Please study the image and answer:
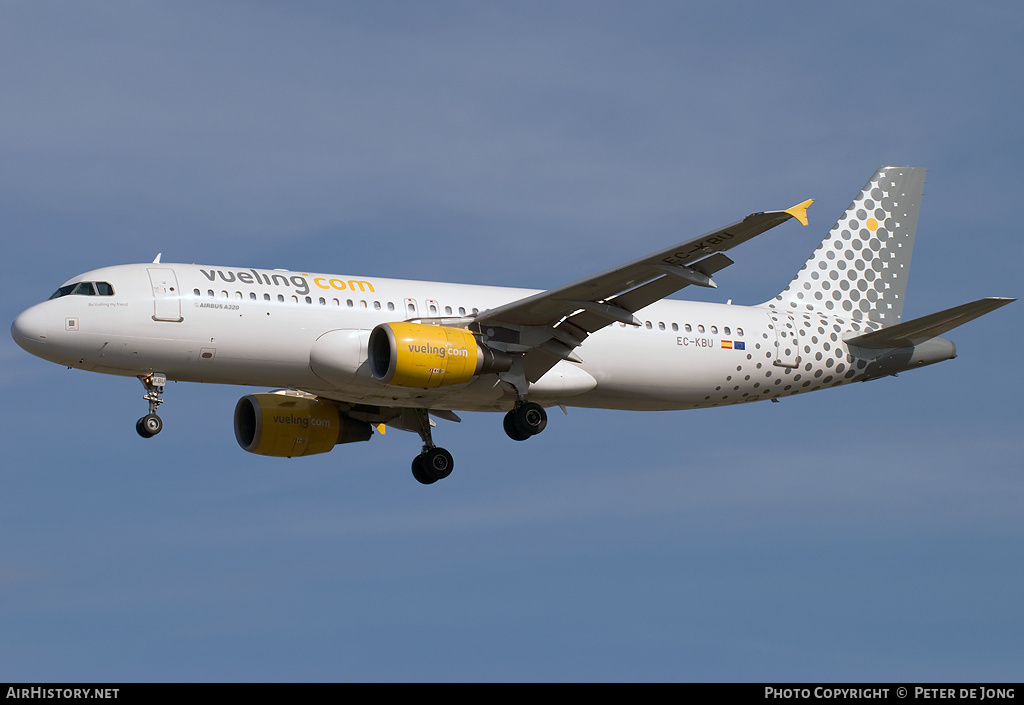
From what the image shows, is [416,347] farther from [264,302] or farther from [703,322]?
[703,322]

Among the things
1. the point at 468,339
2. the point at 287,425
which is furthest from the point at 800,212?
the point at 287,425

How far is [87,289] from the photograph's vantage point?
32.1 meters

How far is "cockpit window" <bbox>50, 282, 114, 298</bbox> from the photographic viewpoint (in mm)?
31984

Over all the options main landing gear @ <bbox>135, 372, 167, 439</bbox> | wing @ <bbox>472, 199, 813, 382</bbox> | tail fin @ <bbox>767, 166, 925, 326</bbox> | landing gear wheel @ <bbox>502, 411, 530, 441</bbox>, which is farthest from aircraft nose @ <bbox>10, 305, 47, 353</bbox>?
tail fin @ <bbox>767, 166, 925, 326</bbox>

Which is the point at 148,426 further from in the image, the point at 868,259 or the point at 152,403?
the point at 868,259

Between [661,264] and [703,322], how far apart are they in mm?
6589

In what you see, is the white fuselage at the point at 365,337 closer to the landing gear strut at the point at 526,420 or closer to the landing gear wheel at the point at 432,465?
the landing gear strut at the point at 526,420

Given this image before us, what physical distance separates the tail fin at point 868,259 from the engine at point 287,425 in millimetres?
13013

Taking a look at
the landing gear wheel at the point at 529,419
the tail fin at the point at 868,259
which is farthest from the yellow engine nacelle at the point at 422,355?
the tail fin at the point at 868,259

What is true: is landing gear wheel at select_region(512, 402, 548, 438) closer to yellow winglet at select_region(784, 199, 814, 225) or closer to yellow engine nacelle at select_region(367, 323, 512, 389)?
yellow engine nacelle at select_region(367, 323, 512, 389)

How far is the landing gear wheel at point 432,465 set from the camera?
37.8 m

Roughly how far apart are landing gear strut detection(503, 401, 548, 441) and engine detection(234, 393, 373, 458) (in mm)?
5748

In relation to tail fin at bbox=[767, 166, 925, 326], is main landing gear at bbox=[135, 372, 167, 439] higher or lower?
lower

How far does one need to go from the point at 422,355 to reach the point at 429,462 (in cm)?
615
